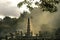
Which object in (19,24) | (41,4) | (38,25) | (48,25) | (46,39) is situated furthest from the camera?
(19,24)

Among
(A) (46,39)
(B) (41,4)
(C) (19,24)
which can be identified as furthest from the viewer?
(C) (19,24)

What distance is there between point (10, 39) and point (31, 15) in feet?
175

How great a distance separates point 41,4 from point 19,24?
69.5 meters

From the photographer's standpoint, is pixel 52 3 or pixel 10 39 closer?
A: pixel 52 3

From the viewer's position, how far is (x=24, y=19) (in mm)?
87000

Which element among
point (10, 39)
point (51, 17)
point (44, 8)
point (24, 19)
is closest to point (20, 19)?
point (24, 19)

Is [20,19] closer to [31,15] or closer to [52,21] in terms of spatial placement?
[31,15]

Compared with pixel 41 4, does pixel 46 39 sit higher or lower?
lower

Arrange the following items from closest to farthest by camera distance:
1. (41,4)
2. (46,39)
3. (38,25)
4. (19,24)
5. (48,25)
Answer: (41,4)
(46,39)
(48,25)
(38,25)
(19,24)

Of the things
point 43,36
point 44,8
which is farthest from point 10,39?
point 44,8

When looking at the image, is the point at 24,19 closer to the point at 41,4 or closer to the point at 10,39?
the point at 10,39

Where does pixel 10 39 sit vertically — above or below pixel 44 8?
below

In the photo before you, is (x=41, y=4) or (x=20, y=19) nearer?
(x=41, y=4)

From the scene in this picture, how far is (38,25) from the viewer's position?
Result: 80312mm
